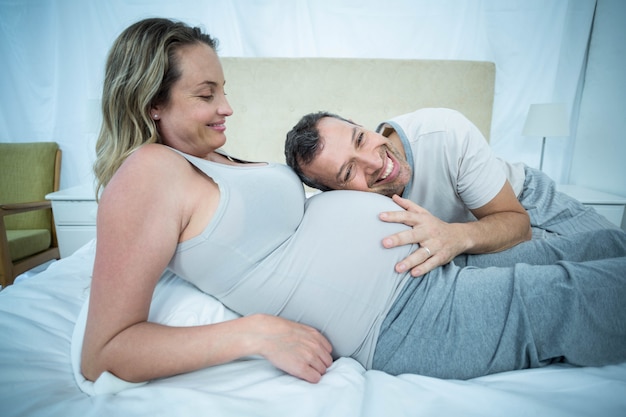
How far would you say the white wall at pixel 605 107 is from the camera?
6.82 feet

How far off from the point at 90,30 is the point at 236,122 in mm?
1251

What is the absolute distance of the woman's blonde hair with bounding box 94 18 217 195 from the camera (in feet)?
2.53

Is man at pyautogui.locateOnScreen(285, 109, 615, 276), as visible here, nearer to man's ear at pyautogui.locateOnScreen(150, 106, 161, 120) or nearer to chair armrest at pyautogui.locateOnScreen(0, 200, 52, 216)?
man's ear at pyautogui.locateOnScreen(150, 106, 161, 120)

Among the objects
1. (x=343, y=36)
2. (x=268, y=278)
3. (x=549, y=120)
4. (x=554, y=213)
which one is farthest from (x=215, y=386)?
(x=549, y=120)

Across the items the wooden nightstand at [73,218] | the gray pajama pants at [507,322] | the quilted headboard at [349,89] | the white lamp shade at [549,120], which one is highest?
the quilted headboard at [349,89]

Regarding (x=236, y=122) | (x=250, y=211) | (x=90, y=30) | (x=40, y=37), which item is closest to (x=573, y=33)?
(x=236, y=122)

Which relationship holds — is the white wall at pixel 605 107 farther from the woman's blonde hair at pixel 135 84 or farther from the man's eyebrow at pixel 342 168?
the woman's blonde hair at pixel 135 84

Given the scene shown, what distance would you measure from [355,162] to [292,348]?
0.66 m

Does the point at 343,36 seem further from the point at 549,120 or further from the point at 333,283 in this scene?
the point at 333,283

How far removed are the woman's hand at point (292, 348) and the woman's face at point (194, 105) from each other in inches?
20.7

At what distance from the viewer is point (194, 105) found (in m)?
0.85

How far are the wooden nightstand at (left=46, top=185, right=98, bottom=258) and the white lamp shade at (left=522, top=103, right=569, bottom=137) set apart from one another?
282cm

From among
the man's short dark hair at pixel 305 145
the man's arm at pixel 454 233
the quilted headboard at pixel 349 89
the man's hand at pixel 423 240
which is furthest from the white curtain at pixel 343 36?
the man's hand at pixel 423 240

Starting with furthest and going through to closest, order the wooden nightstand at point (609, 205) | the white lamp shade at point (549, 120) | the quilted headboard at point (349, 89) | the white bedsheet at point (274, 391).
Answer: the quilted headboard at point (349, 89), the white lamp shade at point (549, 120), the wooden nightstand at point (609, 205), the white bedsheet at point (274, 391)
